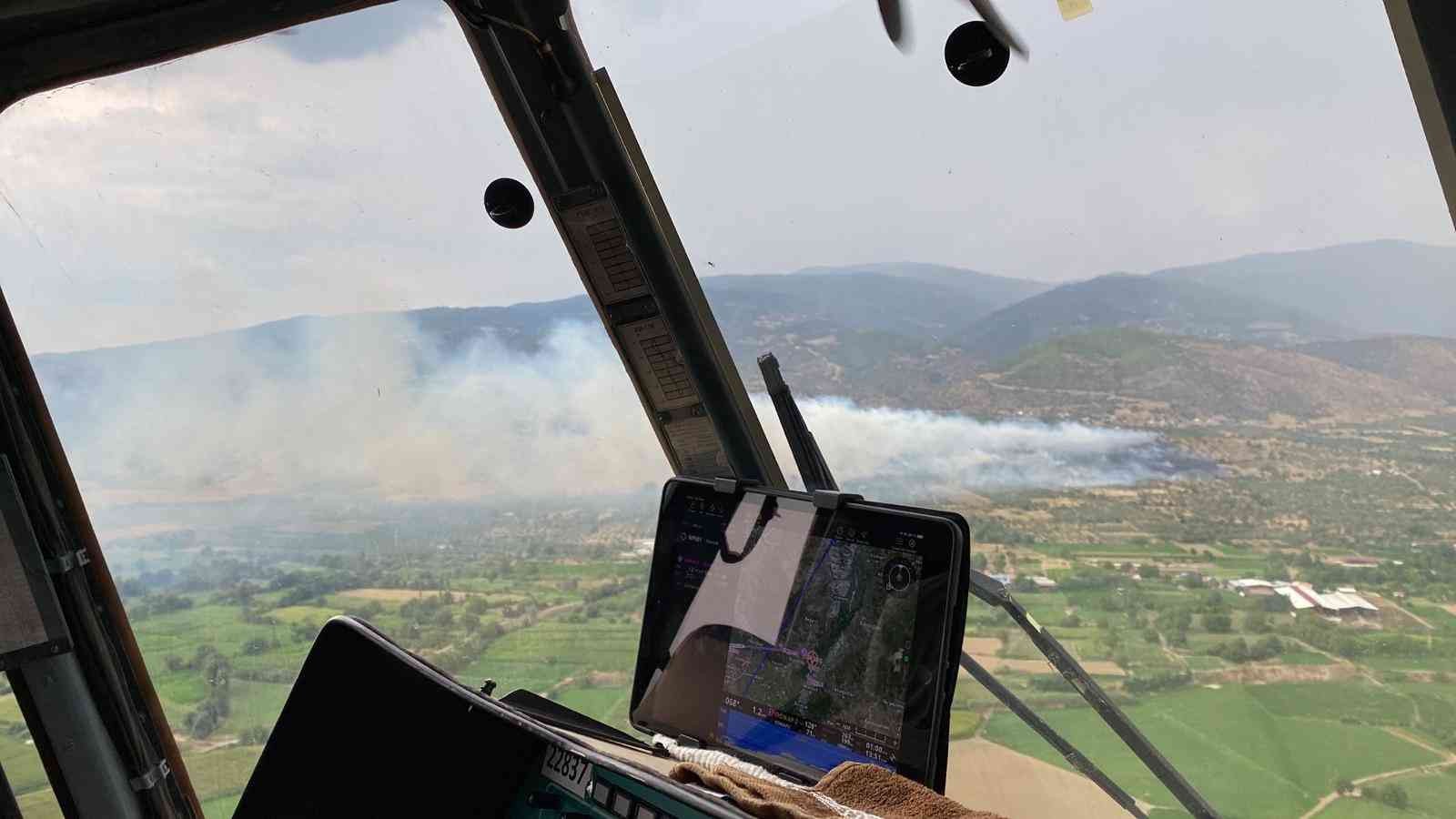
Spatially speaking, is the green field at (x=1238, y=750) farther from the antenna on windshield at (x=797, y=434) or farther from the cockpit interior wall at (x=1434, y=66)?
the cockpit interior wall at (x=1434, y=66)

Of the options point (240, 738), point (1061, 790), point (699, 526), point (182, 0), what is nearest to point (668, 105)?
point (699, 526)

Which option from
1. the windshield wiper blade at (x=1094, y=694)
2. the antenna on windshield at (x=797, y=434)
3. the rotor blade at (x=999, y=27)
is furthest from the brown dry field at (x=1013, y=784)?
the rotor blade at (x=999, y=27)

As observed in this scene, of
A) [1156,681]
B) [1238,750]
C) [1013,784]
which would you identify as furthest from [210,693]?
[1238,750]

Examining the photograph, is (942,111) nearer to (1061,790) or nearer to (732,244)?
(732,244)

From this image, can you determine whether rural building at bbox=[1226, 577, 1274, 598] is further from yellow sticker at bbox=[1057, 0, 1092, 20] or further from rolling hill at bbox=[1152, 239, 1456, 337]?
yellow sticker at bbox=[1057, 0, 1092, 20]

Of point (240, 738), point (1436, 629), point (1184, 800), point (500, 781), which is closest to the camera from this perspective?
point (500, 781)

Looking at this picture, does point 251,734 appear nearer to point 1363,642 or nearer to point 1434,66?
point 1363,642
